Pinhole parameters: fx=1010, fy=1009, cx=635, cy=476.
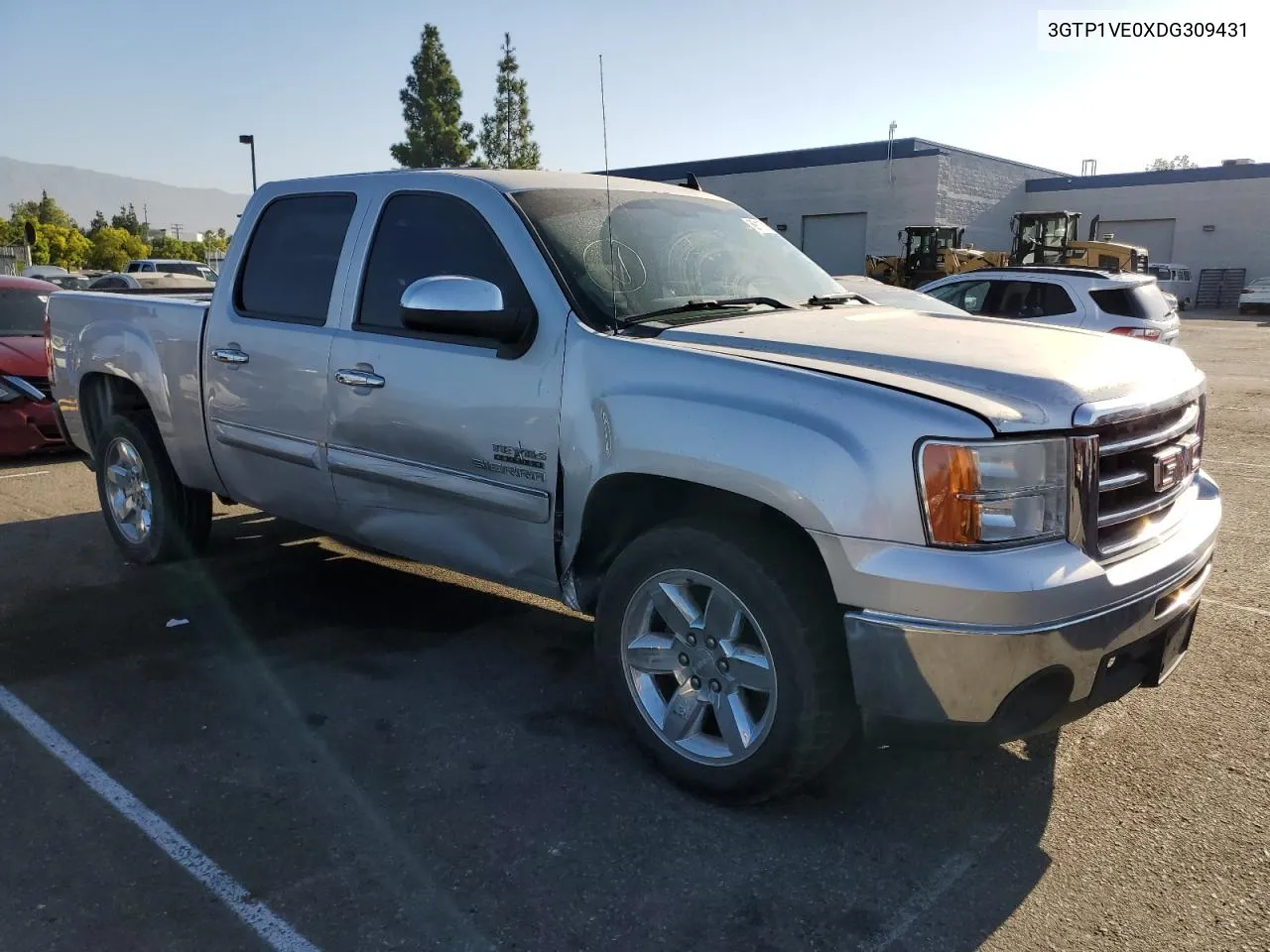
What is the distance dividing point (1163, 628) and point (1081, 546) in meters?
0.50

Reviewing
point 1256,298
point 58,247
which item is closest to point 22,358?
point 1256,298

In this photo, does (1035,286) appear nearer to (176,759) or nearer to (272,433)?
(272,433)

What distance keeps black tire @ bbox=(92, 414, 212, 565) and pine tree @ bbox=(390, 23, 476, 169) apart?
149ft

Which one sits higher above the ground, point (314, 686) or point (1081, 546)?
point (1081, 546)

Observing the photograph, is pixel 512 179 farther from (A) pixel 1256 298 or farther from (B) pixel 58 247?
(B) pixel 58 247

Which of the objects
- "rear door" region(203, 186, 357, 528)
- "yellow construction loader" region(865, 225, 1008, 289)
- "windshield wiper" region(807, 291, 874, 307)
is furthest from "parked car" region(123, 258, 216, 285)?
"windshield wiper" region(807, 291, 874, 307)

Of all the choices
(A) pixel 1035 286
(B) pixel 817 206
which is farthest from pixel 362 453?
(B) pixel 817 206

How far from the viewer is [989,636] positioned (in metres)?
2.57

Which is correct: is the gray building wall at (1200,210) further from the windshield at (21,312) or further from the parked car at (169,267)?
the windshield at (21,312)

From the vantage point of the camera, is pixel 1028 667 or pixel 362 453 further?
pixel 362 453

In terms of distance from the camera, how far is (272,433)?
458cm

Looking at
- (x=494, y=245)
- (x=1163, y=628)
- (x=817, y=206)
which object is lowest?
(x=1163, y=628)

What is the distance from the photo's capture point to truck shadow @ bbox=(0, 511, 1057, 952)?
2.69 meters

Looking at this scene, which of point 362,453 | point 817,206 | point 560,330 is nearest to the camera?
point 560,330
